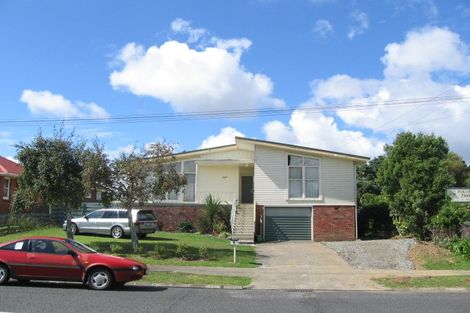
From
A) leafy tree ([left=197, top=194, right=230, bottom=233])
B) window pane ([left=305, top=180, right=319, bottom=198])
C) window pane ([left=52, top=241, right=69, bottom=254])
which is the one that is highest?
window pane ([left=305, top=180, right=319, bottom=198])

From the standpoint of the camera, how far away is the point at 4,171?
34719mm

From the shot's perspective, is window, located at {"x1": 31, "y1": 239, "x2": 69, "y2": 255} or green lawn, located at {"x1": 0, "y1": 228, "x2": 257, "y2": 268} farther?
green lawn, located at {"x1": 0, "y1": 228, "x2": 257, "y2": 268}

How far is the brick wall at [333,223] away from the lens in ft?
94.3

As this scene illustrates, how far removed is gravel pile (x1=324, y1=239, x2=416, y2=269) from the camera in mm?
19109

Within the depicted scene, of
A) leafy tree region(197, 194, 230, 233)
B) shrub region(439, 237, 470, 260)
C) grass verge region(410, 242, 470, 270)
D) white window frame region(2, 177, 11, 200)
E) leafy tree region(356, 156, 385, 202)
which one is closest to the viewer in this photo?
grass verge region(410, 242, 470, 270)

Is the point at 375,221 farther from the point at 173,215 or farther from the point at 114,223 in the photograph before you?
the point at 114,223

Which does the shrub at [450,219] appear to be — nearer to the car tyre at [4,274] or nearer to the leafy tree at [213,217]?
the leafy tree at [213,217]

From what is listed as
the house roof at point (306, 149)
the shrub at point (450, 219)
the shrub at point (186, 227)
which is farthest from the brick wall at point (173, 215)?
the shrub at point (450, 219)

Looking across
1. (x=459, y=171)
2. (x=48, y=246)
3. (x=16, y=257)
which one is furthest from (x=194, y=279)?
(x=459, y=171)

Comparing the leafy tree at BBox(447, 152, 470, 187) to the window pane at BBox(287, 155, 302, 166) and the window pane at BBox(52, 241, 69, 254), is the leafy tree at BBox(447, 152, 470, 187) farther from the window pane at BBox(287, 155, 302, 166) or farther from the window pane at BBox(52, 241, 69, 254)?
the window pane at BBox(52, 241, 69, 254)

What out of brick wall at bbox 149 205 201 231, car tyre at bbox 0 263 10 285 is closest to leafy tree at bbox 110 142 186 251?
car tyre at bbox 0 263 10 285

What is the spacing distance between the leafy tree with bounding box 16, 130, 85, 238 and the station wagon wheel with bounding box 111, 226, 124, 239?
190 inches

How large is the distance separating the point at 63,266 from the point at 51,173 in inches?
325

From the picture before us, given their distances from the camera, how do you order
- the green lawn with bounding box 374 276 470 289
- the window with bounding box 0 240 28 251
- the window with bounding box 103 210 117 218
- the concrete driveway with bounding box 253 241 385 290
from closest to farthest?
1. the window with bounding box 0 240 28 251
2. the green lawn with bounding box 374 276 470 289
3. the concrete driveway with bounding box 253 241 385 290
4. the window with bounding box 103 210 117 218
